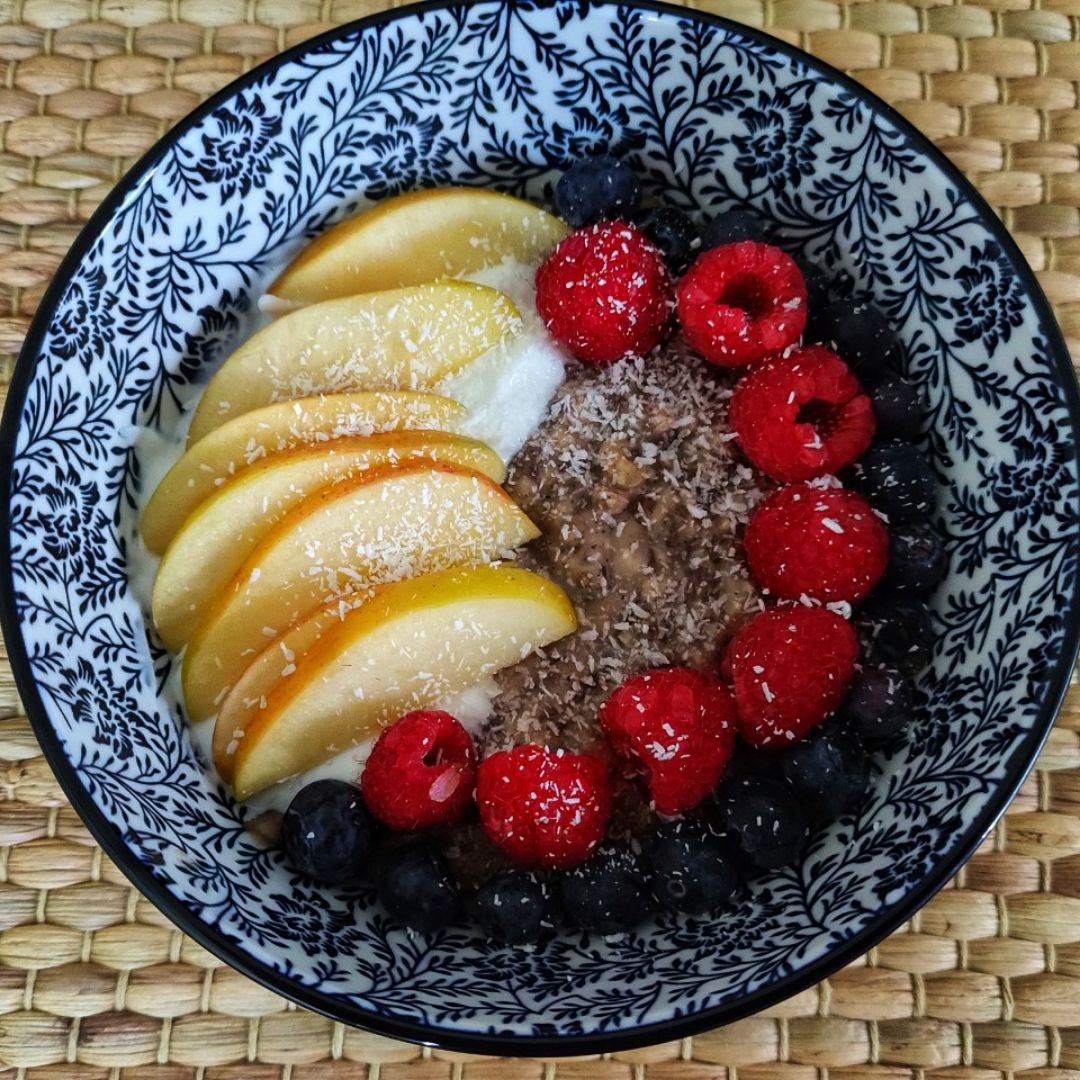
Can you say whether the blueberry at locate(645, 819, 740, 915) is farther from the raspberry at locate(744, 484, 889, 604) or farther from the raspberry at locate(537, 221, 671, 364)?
the raspberry at locate(537, 221, 671, 364)

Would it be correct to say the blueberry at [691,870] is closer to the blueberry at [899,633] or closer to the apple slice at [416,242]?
the blueberry at [899,633]

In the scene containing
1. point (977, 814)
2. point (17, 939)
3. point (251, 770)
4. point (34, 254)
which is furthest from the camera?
point (34, 254)

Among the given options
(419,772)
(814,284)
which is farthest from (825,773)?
(814,284)

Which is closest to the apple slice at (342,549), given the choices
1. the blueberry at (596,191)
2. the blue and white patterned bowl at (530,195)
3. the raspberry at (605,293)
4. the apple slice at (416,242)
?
the blue and white patterned bowl at (530,195)

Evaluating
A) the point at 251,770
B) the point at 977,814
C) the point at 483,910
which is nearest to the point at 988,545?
the point at 977,814

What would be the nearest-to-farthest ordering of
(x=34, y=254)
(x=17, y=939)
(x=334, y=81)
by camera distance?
1. (x=17, y=939)
2. (x=334, y=81)
3. (x=34, y=254)

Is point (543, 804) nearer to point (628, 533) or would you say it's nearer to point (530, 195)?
point (628, 533)

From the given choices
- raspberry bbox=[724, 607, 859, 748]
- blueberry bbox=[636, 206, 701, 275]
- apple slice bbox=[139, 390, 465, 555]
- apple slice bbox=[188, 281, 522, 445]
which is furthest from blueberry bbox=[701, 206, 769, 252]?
raspberry bbox=[724, 607, 859, 748]

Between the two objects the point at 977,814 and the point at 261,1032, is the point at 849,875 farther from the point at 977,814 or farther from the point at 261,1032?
the point at 261,1032
